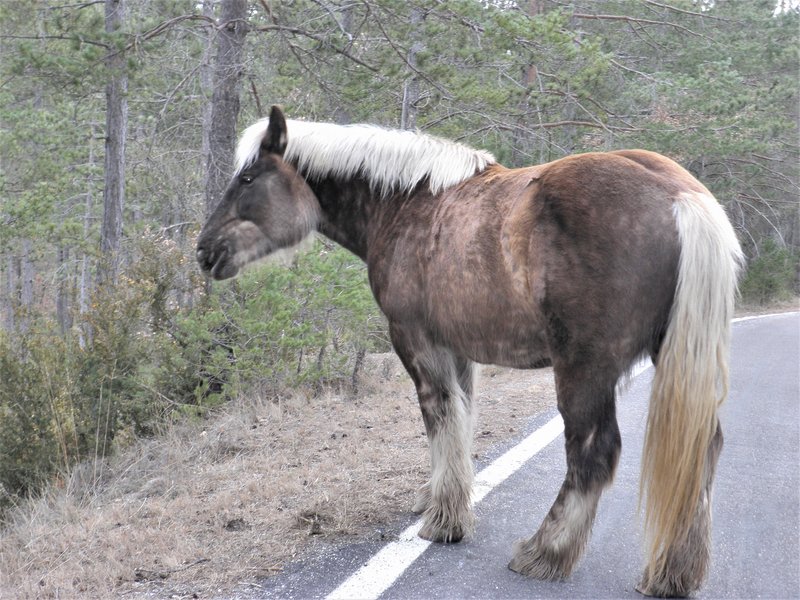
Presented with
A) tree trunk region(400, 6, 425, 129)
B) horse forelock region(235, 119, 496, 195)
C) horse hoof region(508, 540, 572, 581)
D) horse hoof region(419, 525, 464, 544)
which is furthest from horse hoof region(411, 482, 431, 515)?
tree trunk region(400, 6, 425, 129)

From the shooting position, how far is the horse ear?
189 inches

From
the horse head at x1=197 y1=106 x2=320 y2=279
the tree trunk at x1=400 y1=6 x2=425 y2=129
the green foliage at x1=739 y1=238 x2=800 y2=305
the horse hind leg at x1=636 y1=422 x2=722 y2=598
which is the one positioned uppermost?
the tree trunk at x1=400 y1=6 x2=425 y2=129

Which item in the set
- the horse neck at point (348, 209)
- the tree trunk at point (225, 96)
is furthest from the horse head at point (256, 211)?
the tree trunk at point (225, 96)

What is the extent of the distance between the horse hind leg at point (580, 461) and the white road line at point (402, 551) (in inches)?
14.7

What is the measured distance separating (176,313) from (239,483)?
11.9ft

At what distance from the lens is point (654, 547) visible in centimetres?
336

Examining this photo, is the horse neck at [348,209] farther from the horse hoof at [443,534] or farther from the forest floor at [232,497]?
the horse hoof at [443,534]

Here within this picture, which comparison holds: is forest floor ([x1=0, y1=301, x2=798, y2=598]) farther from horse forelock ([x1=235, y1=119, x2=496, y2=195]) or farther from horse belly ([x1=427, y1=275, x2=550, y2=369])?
horse forelock ([x1=235, y1=119, x2=496, y2=195])

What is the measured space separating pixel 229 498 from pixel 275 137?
7.58ft

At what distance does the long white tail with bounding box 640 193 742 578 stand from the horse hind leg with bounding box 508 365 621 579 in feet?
0.76

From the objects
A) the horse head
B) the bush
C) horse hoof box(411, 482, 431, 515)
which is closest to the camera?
horse hoof box(411, 482, 431, 515)

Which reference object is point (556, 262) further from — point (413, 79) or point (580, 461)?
point (413, 79)

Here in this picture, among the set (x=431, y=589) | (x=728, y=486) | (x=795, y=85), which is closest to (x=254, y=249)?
(x=431, y=589)

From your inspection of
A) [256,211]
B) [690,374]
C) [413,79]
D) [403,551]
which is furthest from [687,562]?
[413,79]
